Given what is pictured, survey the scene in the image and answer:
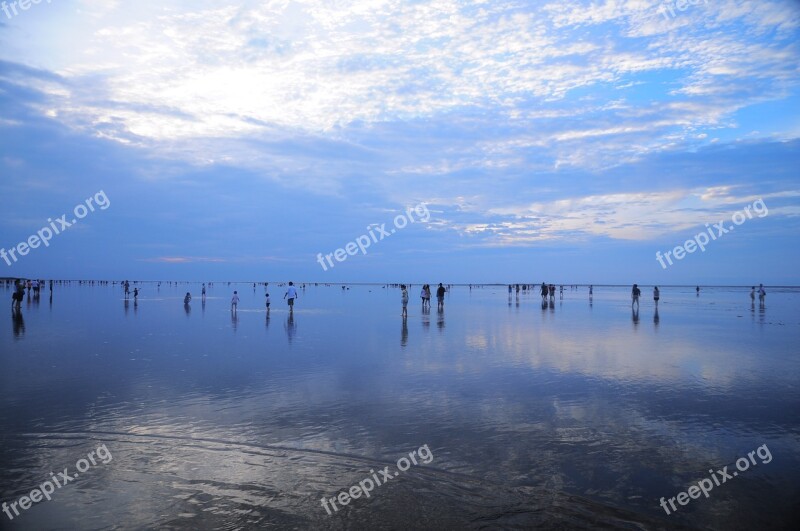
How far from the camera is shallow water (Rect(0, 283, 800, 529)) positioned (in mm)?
5371

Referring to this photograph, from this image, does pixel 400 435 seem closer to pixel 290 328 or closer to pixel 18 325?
pixel 290 328

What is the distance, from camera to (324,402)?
9.79m

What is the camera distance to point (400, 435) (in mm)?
7758

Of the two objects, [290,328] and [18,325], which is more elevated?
[18,325]

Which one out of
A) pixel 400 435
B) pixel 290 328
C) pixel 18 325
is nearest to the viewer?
pixel 400 435

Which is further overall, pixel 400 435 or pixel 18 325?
pixel 18 325

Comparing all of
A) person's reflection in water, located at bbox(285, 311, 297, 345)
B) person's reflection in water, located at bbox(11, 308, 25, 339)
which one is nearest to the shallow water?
Result: person's reflection in water, located at bbox(285, 311, 297, 345)

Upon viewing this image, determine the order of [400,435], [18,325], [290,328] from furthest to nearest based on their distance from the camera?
[290,328] → [18,325] → [400,435]

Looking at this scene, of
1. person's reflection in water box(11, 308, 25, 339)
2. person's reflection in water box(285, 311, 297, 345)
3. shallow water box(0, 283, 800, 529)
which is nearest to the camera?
shallow water box(0, 283, 800, 529)

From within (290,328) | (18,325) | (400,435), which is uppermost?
(18,325)

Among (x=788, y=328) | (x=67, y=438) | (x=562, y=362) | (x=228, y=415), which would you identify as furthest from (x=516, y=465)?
(x=788, y=328)

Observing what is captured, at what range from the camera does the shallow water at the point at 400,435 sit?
17.6ft

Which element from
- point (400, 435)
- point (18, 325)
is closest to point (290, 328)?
point (18, 325)

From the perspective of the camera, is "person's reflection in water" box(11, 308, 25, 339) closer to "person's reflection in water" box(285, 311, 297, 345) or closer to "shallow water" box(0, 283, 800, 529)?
"shallow water" box(0, 283, 800, 529)
